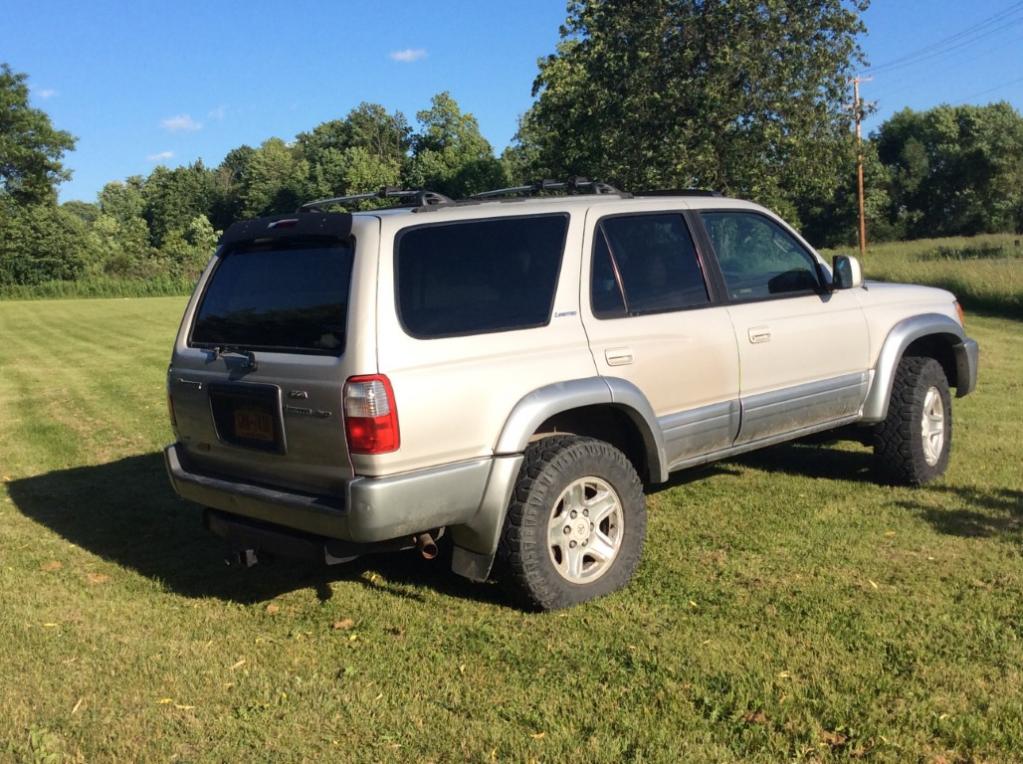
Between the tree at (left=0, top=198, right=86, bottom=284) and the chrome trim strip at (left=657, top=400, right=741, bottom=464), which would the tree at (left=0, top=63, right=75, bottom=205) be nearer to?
the tree at (left=0, top=198, right=86, bottom=284)

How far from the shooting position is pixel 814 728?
328 cm

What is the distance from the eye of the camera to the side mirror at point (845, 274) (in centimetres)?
581

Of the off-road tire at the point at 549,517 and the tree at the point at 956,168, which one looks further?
the tree at the point at 956,168

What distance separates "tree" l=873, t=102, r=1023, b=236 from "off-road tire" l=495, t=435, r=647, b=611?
229 ft

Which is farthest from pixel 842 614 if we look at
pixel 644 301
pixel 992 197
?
pixel 992 197

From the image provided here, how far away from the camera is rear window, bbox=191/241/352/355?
4.06 m

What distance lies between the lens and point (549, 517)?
14.1ft

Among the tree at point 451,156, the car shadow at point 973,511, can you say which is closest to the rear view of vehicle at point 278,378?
the car shadow at point 973,511

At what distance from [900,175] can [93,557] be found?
256 ft

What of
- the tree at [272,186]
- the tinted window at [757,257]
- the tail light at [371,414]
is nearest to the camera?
the tail light at [371,414]

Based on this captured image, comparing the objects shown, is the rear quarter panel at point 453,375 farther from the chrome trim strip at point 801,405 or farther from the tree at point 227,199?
the tree at point 227,199

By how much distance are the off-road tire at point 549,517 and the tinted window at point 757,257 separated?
4.66 ft

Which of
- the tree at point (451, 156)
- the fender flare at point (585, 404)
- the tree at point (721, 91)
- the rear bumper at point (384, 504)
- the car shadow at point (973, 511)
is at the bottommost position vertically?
A: the car shadow at point (973, 511)

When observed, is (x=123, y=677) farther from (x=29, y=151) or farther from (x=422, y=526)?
(x=29, y=151)
